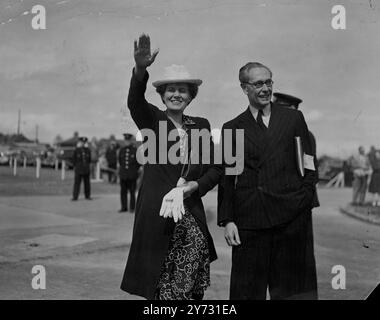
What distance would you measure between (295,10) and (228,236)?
1.45 metres

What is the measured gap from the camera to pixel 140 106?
250 centimetres

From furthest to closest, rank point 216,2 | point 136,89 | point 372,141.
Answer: point 372,141, point 216,2, point 136,89

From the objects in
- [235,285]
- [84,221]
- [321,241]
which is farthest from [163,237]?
[84,221]

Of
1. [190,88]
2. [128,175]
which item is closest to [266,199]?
[190,88]

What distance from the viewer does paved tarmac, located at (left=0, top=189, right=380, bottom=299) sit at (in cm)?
340

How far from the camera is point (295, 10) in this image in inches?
129

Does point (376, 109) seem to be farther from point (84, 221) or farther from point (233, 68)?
point (84, 221)

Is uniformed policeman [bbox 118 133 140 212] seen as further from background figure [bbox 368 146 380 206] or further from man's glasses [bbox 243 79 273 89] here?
man's glasses [bbox 243 79 273 89]

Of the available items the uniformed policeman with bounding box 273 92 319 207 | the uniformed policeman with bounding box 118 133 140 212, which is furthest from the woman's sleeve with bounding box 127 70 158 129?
the uniformed policeman with bounding box 118 133 140 212

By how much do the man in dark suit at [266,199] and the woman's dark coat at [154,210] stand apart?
0.41 ft

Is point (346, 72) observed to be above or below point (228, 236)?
above

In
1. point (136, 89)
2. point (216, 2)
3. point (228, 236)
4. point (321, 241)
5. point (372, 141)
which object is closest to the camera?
point (136, 89)

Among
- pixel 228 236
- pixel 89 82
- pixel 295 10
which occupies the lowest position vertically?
pixel 228 236

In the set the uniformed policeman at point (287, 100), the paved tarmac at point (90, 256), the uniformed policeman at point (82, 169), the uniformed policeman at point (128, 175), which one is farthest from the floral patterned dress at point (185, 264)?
the uniformed policeman at point (82, 169)
